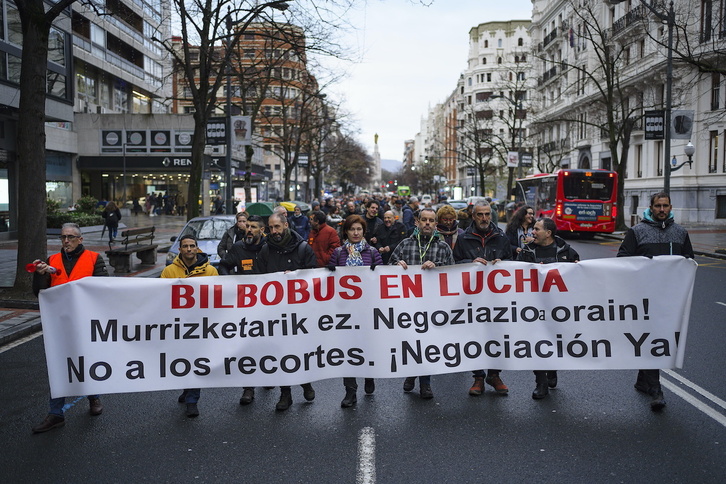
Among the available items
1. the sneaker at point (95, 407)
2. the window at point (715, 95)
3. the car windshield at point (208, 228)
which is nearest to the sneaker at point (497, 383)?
the sneaker at point (95, 407)

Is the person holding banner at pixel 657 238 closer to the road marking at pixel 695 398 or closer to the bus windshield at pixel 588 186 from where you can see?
the road marking at pixel 695 398

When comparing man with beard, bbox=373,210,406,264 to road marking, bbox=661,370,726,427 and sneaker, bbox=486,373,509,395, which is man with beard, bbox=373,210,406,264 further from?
road marking, bbox=661,370,726,427

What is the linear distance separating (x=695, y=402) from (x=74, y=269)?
19.3 feet

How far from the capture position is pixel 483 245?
683cm

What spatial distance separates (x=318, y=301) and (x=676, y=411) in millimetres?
3362


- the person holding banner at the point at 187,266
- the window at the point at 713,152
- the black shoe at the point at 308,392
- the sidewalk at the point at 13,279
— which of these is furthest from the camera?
the window at the point at 713,152

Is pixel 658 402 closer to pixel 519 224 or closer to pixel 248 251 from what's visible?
pixel 519 224

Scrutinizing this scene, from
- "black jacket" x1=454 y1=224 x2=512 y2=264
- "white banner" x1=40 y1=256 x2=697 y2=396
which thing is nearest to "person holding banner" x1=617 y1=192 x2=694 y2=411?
"white banner" x1=40 y1=256 x2=697 y2=396

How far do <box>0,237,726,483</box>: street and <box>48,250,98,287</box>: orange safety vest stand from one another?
1243 millimetres

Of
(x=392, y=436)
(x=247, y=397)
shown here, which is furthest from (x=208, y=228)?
(x=392, y=436)

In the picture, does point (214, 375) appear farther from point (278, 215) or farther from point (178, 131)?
point (178, 131)

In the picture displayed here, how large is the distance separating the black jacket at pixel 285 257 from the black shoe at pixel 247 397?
1.17m

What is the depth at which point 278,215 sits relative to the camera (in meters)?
6.73

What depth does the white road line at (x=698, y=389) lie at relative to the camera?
615cm
